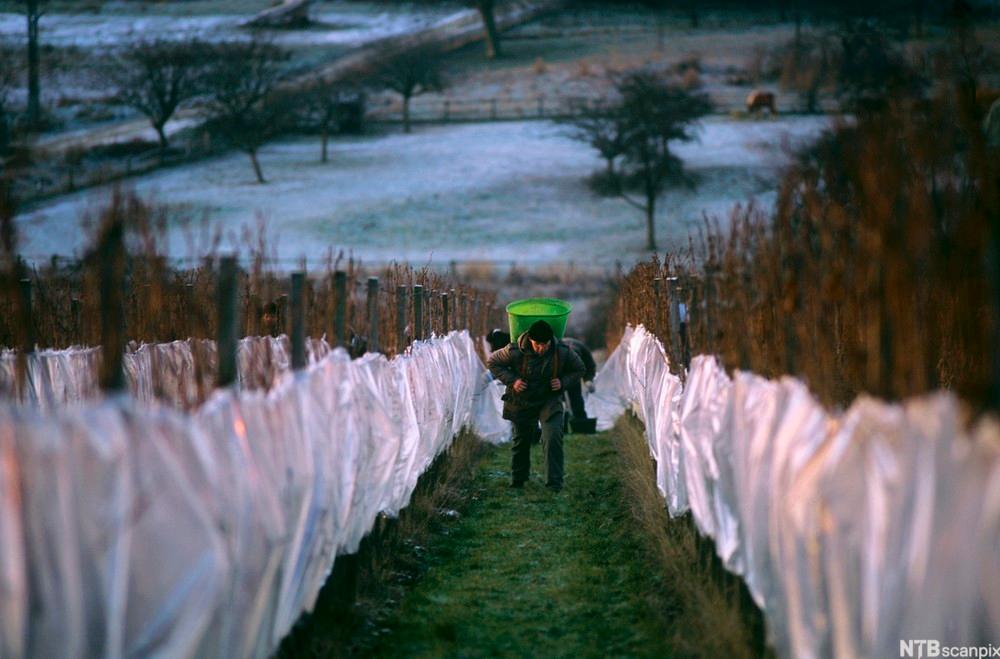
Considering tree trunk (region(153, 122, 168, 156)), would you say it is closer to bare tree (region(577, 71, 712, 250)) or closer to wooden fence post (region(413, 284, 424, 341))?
bare tree (region(577, 71, 712, 250))

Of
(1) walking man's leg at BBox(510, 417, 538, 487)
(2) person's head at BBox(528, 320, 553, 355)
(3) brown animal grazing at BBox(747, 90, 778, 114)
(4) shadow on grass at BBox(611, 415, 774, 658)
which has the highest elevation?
(3) brown animal grazing at BBox(747, 90, 778, 114)

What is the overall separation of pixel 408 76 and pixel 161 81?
43.4 ft

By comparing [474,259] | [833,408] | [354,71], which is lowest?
[474,259]

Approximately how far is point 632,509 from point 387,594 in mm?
2870

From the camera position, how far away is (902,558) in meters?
4.10

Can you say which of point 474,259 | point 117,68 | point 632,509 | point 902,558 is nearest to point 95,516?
point 902,558

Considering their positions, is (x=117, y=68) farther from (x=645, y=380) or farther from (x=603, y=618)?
(x=603, y=618)

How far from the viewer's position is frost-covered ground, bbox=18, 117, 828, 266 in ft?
149

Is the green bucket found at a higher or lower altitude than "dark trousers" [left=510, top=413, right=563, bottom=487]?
higher

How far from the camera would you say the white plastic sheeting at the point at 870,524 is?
4.02 meters

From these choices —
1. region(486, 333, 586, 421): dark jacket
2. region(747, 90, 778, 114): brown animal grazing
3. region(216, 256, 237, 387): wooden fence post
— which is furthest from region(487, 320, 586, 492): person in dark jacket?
region(747, 90, 778, 114): brown animal grazing

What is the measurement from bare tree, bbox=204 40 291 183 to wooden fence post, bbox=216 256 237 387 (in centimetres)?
5012

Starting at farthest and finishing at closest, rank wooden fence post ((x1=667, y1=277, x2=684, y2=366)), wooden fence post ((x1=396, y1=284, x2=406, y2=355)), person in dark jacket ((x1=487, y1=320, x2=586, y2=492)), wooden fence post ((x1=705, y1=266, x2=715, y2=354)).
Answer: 1. person in dark jacket ((x1=487, y1=320, x2=586, y2=492))
2. wooden fence post ((x1=396, y1=284, x2=406, y2=355))
3. wooden fence post ((x1=667, y1=277, x2=684, y2=366))
4. wooden fence post ((x1=705, y1=266, x2=715, y2=354))

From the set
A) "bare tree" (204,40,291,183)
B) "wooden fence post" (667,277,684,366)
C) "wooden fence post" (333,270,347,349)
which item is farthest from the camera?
"bare tree" (204,40,291,183)
